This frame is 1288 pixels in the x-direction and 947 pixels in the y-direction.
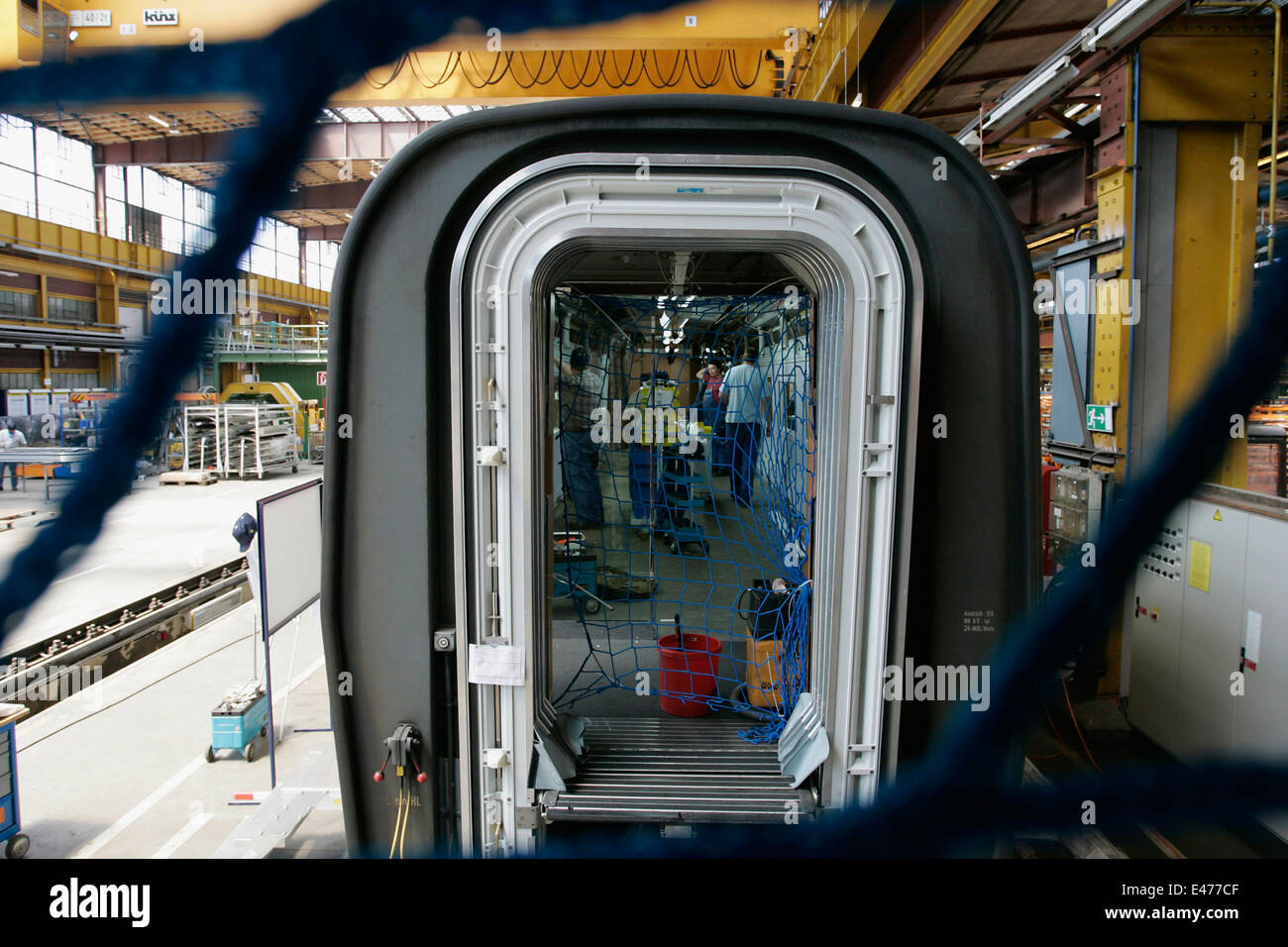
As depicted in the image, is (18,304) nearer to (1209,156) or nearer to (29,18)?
(29,18)

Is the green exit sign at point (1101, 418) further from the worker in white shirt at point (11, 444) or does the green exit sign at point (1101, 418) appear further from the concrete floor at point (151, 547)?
the worker in white shirt at point (11, 444)

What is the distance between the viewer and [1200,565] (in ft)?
13.5

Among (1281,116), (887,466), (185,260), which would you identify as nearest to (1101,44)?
(1281,116)

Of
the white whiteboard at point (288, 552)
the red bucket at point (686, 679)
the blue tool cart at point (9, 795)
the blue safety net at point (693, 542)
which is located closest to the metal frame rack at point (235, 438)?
the blue safety net at point (693, 542)

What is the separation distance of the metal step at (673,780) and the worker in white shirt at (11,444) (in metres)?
15.3

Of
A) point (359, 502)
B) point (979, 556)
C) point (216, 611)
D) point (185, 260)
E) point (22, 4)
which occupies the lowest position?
point (216, 611)

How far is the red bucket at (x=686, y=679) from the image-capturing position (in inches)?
149

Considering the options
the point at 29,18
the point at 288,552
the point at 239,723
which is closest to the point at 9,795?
the point at 239,723

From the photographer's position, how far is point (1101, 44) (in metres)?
3.86

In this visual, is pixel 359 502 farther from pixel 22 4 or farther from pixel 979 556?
pixel 22 4

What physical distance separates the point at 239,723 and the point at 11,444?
13.8 m

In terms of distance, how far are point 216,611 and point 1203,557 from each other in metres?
9.09

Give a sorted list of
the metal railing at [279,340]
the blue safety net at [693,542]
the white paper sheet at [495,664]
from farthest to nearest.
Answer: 1. the metal railing at [279,340]
2. the blue safety net at [693,542]
3. the white paper sheet at [495,664]

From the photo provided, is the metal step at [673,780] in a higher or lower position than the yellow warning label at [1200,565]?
lower
